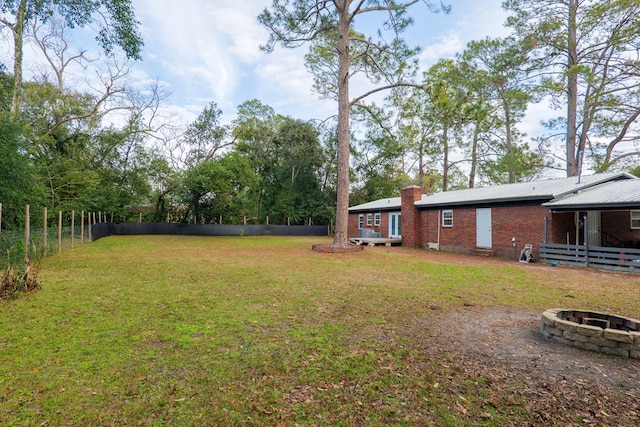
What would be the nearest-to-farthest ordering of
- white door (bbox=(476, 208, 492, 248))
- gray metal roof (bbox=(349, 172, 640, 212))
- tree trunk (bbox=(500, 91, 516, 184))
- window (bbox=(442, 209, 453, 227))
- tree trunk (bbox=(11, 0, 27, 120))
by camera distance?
1. gray metal roof (bbox=(349, 172, 640, 212))
2. tree trunk (bbox=(11, 0, 27, 120))
3. white door (bbox=(476, 208, 492, 248))
4. window (bbox=(442, 209, 453, 227))
5. tree trunk (bbox=(500, 91, 516, 184))

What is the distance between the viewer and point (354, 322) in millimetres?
4414

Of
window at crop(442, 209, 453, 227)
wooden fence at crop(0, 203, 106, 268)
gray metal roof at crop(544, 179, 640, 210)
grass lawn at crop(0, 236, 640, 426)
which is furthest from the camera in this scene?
window at crop(442, 209, 453, 227)

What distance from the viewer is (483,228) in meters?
13.5

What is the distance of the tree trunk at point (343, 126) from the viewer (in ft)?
46.3

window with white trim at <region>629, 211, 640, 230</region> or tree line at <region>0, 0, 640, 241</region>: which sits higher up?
tree line at <region>0, 0, 640, 241</region>

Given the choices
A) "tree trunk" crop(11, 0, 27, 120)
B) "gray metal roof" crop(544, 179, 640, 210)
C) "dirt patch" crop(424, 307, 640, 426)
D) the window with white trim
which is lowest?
A: "dirt patch" crop(424, 307, 640, 426)

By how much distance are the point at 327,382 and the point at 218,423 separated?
3.20ft

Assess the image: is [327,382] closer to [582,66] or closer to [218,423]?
[218,423]

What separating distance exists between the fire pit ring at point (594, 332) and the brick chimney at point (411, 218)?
12.7 meters

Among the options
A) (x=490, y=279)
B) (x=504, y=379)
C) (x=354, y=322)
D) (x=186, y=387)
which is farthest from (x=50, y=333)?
(x=490, y=279)

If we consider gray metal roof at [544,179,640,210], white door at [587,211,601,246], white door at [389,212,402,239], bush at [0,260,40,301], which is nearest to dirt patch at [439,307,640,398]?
bush at [0,260,40,301]

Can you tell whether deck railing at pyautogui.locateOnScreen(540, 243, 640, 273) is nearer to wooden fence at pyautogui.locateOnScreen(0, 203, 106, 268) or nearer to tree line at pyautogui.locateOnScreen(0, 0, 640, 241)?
tree line at pyautogui.locateOnScreen(0, 0, 640, 241)

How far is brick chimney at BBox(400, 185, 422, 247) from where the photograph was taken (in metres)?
16.8

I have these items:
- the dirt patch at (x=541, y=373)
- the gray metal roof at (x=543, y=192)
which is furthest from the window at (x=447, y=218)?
the dirt patch at (x=541, y=373)
